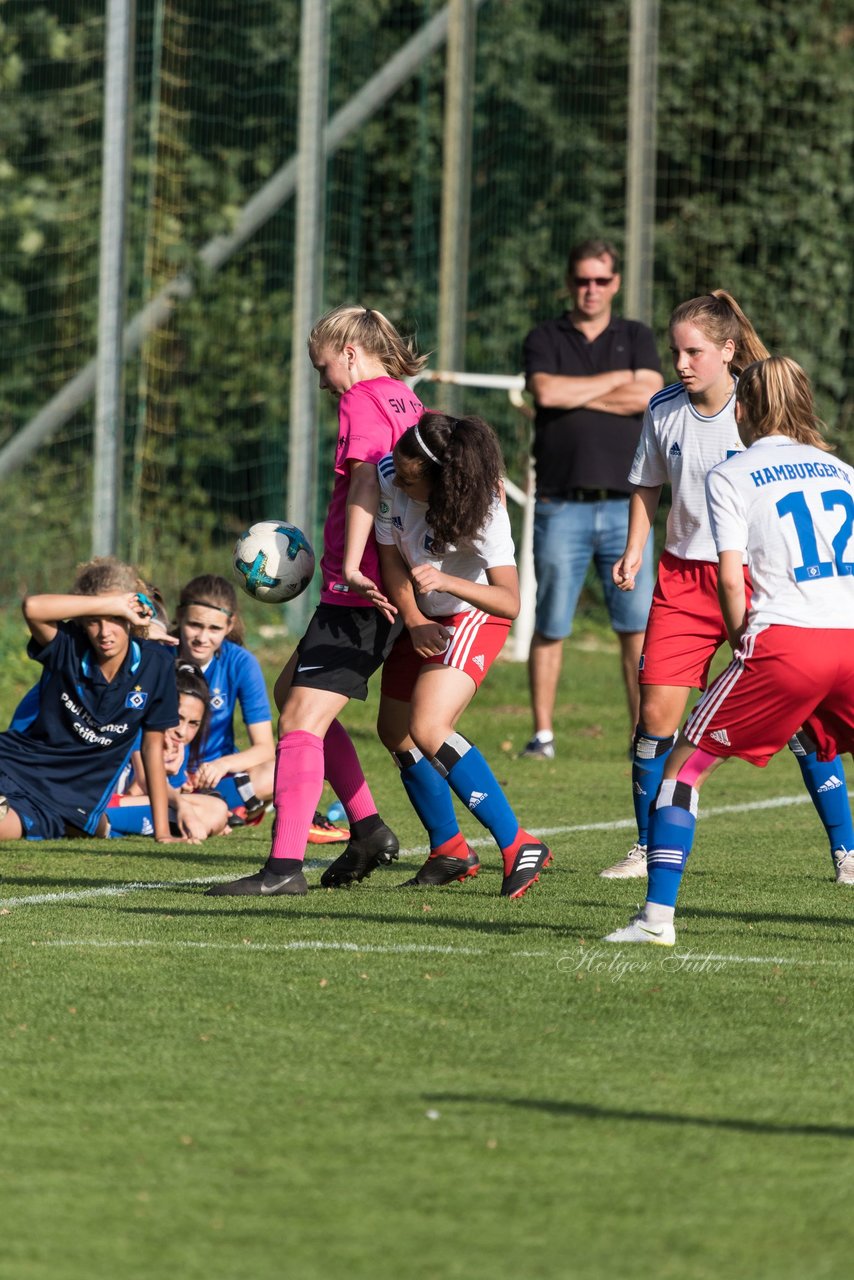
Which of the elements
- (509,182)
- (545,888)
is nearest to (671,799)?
(545,888)

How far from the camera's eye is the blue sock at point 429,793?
6.69m

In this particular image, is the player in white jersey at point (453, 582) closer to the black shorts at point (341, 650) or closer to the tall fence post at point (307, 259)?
the black shorts at point (341, 650)

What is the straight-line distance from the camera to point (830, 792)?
259 inches

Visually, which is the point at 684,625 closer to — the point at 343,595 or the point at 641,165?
the point at 343,595

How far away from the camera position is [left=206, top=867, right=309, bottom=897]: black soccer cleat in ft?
20.4

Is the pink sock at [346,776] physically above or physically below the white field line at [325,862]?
above

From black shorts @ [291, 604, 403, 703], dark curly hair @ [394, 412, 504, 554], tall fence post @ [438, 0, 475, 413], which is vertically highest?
tall fence post @ [438, 0, 475, 413]

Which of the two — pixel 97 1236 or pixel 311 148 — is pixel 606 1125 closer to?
pixel 97 1236

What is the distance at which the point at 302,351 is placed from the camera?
14.5 m

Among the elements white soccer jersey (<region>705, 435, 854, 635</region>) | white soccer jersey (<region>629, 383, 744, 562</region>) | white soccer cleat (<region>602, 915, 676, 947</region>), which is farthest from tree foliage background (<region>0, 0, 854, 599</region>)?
white soccer jersey (<region>705, 435, 854, 635</region>)

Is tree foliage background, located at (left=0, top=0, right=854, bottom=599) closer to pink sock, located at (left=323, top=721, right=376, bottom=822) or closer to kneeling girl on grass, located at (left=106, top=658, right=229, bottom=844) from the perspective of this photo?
kneeling girl on grass, located at (left=106, top=658, right=229, bottom=844)

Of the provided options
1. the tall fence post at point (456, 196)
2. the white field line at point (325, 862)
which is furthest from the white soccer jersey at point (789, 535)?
the tall fence post at point (456, 196)

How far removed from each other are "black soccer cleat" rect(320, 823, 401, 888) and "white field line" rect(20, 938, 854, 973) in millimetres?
1142

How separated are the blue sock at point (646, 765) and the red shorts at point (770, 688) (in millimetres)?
1409
